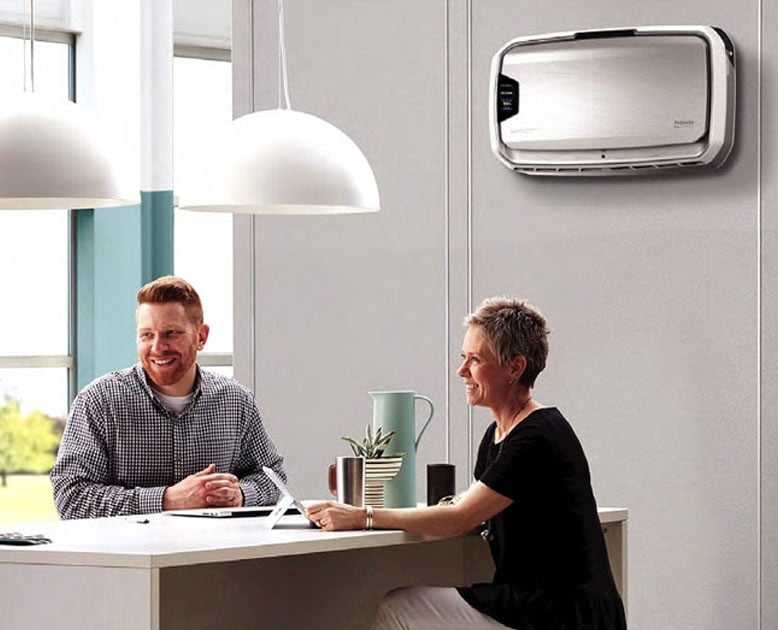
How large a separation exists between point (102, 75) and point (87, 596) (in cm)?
426

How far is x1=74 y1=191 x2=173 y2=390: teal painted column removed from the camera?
22.5 feet

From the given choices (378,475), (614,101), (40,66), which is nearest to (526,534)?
(378,475)

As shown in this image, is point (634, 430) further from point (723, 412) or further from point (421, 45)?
point (421, 45)

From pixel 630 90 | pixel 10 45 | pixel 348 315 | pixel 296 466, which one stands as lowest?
pixel 296 466

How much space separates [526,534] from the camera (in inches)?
137

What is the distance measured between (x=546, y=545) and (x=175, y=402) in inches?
47.5

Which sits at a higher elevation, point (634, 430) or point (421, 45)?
point (421, 45)

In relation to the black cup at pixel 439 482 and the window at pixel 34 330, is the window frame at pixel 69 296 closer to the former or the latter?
the window at pixel 34 330

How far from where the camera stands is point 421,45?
4.98m

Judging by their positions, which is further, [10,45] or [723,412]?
[10,45]

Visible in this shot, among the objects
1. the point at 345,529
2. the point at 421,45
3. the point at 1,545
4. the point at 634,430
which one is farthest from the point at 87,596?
the point at 421,45

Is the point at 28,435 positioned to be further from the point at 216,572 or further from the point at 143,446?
the point at 216,572

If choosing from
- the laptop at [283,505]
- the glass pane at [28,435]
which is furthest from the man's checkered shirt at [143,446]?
Answer: the glass pane at [28,435]

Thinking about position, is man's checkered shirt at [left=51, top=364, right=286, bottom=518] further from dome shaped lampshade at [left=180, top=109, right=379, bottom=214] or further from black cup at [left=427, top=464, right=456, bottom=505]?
dome shaped lampshade at [left=180, top=109, right=379, bottom=214]
